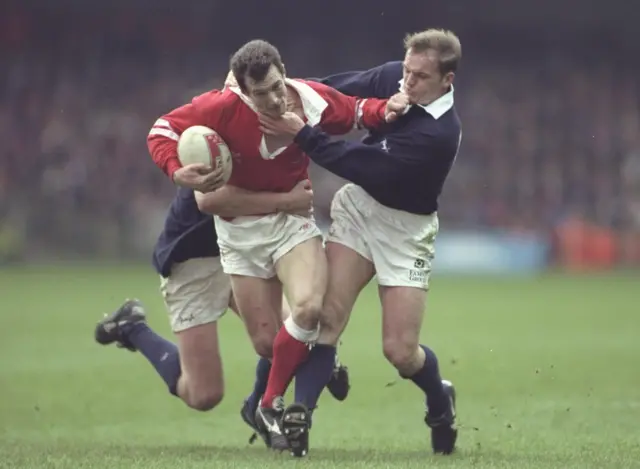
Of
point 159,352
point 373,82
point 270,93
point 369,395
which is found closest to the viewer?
point 270,93

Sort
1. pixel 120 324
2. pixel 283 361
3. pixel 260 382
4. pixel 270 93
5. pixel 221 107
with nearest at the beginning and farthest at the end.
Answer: pixel 270 93
pixel 283 361
pixel 221 107
pixel 260 382
pixel 120 324

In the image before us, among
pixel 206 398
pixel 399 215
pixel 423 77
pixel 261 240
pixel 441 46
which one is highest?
pixel 441 46

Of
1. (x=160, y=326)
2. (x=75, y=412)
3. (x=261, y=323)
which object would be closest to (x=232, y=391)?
(x=75, y=412)

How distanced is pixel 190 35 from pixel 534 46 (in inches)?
294

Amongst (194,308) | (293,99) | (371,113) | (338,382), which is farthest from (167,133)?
(338,382)

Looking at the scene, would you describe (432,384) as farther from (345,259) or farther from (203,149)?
(203,149)

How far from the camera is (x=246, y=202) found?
23.6ft

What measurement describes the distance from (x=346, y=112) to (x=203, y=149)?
34.3 inches

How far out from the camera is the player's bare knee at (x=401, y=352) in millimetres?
7082

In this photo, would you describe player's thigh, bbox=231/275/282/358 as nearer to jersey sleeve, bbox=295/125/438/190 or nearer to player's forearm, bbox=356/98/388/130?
jersey sleeve, bbox=295/125/438/190

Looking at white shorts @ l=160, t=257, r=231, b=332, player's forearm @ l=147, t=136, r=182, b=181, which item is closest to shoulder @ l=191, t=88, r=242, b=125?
player's forearm @ l=147, t=136, r=182, b=181

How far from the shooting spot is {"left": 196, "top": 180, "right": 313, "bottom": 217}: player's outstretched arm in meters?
7.19

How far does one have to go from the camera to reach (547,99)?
2919 cm

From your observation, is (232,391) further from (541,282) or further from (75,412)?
(541,282)
